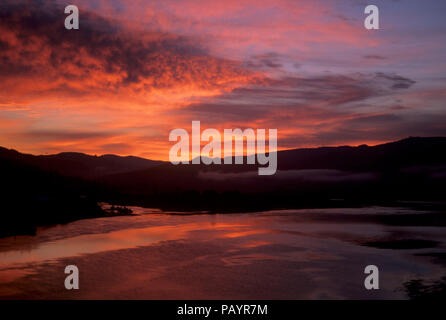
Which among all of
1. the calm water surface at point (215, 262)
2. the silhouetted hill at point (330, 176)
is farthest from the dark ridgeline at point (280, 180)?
the calm water surface at point (215, 262)

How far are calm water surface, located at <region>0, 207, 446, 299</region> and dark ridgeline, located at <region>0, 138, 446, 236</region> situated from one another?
4463 cm

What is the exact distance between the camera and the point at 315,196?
132 meters

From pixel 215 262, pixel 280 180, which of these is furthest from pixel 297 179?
pixel 215 262

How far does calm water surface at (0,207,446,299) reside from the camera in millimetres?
21578

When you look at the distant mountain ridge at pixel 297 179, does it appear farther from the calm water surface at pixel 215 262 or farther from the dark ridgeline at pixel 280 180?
the calm water surface at pixel 215 262

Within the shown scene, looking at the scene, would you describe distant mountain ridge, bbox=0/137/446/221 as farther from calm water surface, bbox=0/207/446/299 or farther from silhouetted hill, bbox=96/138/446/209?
calm water surface, bbox=0/207/446/299

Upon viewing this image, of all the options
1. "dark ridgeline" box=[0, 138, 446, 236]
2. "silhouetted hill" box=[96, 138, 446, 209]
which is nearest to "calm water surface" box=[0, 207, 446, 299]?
"dark ridgeline" box=[0, 138, 446, 236]

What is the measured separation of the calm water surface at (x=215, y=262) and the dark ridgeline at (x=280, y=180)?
44.6 m

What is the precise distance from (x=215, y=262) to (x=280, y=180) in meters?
146

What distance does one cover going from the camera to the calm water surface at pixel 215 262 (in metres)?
21.6

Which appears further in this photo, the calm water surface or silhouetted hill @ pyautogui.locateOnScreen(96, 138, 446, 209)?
silhouetted hill @ pyautogui.locateOnScreen(96, 138, 446, 209)
